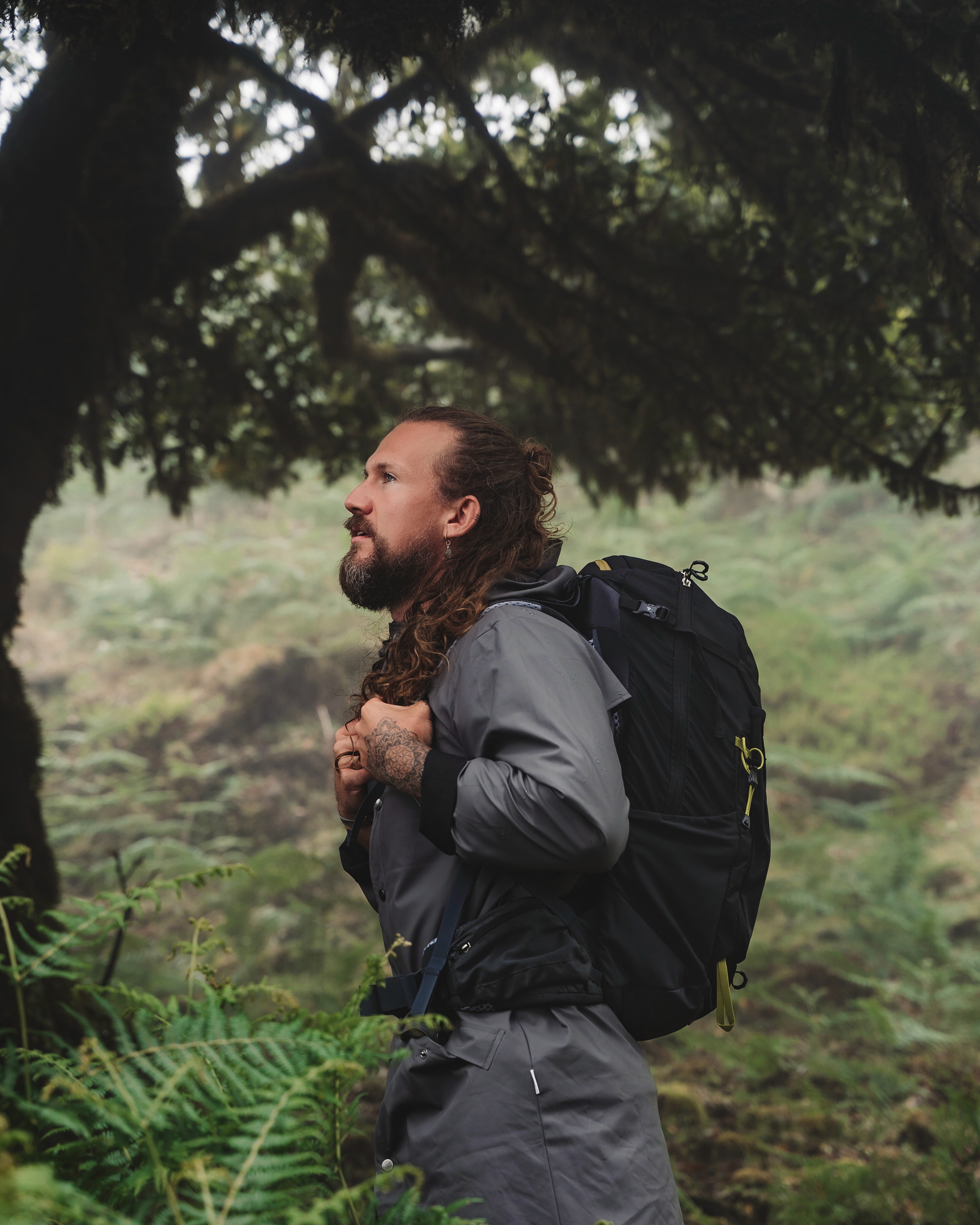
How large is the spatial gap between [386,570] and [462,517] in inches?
9.9

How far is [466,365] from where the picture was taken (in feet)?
21.3

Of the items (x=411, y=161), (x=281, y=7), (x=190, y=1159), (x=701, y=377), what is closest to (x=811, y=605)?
(x=701, y=377)

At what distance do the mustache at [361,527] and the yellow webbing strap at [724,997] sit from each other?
4.49 ft

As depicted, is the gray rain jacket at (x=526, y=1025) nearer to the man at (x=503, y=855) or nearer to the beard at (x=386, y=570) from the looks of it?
the man at (x=503, y=855)

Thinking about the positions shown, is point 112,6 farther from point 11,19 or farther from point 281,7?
point 281,7

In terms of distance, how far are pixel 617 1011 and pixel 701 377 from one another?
378cm

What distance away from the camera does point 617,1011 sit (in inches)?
68.4

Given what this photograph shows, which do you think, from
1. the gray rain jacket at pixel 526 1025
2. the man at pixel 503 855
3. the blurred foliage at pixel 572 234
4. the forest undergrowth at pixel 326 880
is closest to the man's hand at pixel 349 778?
the man at pixel 503 855

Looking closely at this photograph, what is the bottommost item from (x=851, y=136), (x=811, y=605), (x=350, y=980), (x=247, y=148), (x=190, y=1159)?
(x=350, y=980)

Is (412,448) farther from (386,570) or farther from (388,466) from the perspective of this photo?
(386,570)

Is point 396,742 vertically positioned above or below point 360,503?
below

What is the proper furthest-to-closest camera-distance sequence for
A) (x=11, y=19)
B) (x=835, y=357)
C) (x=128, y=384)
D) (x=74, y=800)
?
(x=74, y=800), (x=128, y=384), (x=835, y=357), (x=11, y=19)

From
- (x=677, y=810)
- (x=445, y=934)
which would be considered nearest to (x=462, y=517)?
(x=677, y=810)

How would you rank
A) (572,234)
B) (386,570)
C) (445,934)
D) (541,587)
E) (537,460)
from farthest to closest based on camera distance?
(572,234) → (537,460) → (386,570) → (541,587) → (445,934)
